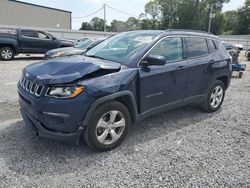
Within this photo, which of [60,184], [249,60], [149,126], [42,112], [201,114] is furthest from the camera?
[249,60]

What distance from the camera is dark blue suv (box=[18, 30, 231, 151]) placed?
2812 mm

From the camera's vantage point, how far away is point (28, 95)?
9.80ft

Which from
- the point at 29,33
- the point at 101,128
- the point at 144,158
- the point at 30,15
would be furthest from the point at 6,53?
the point at 30,15

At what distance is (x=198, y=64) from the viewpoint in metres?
4.33

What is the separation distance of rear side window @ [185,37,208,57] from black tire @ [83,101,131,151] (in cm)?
190

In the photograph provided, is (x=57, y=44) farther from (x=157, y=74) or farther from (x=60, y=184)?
(x=60, y=184)

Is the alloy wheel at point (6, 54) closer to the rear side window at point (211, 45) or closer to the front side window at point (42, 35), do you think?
the front side window at point (42, 35)

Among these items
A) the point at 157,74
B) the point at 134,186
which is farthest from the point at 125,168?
the point at 157,74

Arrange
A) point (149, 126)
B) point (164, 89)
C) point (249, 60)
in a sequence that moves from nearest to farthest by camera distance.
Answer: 1. point (164, 89)
2. point (149, 126)
3. point (249, 60)

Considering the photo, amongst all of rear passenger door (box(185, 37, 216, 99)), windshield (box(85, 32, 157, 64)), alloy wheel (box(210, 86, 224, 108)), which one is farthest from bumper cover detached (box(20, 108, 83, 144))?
alloy wheel (box(210, 86, 224, 108))

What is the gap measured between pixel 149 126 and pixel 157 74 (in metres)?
1.10

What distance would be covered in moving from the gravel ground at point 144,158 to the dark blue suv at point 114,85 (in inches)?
13.3

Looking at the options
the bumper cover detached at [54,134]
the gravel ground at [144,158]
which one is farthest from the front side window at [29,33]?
the bumper cover detached at [54,134]

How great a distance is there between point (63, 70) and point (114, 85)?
71 cm
